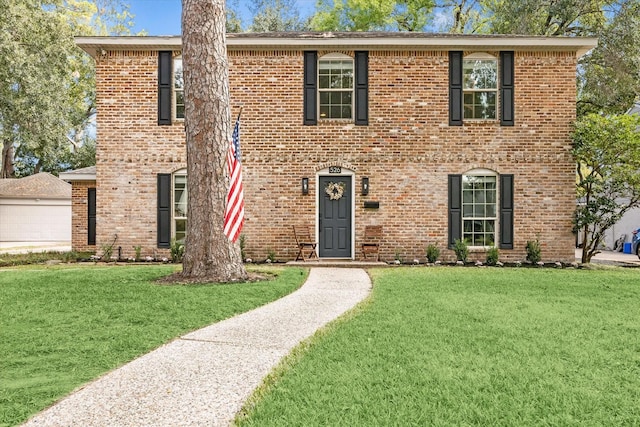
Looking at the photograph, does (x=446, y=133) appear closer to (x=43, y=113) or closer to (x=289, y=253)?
(x=289, y=253)

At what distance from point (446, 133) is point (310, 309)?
791cm

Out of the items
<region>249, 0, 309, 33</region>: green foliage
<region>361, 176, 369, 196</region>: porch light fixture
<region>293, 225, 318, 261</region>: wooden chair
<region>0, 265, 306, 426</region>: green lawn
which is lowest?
<region>0, 265, 306, 426</region>: green lawn

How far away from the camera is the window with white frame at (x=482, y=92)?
512 inches

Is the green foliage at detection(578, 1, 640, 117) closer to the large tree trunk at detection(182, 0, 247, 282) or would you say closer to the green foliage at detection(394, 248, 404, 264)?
the green foliage at detection(394, 248, 404, 264)

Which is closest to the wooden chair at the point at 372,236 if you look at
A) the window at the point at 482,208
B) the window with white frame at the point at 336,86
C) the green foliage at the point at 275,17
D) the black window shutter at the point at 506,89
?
the window at the point at 482,208

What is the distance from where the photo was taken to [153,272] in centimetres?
959

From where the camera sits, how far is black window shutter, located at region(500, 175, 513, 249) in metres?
12.7

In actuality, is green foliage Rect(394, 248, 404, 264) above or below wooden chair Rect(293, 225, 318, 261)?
below

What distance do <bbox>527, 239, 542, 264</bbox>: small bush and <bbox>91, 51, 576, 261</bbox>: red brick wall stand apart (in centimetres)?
20

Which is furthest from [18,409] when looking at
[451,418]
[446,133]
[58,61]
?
[58,61]

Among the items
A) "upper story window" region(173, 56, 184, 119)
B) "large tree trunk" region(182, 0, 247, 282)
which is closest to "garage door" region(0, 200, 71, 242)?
"upper story window" region(173, 56, 184, 119)

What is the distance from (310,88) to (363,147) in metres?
1.99

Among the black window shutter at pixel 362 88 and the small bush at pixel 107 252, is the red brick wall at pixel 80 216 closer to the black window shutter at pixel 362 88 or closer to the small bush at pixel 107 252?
the small bush at pixel 107 252

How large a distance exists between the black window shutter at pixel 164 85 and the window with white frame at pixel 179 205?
1.41m
